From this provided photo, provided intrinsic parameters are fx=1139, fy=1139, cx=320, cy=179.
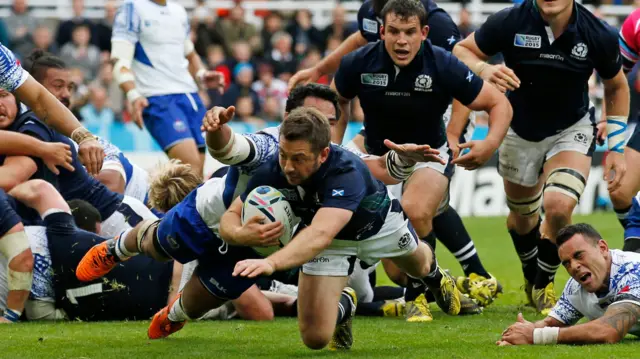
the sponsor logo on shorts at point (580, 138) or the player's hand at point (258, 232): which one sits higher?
the player's hand at point (258, 232)

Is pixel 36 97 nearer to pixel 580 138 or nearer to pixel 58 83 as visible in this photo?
pixel 58 83

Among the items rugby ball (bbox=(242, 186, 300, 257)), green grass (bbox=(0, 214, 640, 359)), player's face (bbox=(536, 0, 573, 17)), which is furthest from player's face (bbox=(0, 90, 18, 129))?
player's face (bbox=(536, 0, 573, 17))

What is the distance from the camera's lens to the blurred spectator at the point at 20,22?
18.8 m

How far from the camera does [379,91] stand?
8.61m

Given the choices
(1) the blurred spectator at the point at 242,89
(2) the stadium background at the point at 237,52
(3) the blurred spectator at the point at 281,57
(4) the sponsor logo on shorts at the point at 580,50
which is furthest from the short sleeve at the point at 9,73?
(3) the blurred spectator at the point at 281,57

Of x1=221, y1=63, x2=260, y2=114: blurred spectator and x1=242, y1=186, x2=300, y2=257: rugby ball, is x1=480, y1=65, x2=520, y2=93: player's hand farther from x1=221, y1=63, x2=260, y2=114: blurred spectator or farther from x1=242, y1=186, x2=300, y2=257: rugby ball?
x1=221, y1=63, x2=260, y2=114: blurred spectator

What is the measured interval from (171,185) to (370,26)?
252 cm

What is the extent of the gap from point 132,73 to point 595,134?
5120 mm

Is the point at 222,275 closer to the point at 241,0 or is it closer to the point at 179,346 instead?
the point at 179,346

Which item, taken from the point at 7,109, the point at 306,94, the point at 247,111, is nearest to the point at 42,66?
the point at 7,109

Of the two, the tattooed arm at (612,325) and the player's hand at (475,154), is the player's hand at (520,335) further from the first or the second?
the player's hand at (475,154)

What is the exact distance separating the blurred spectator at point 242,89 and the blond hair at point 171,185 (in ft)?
35.3

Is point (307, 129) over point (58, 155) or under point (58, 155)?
over

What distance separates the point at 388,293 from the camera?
363 inches
